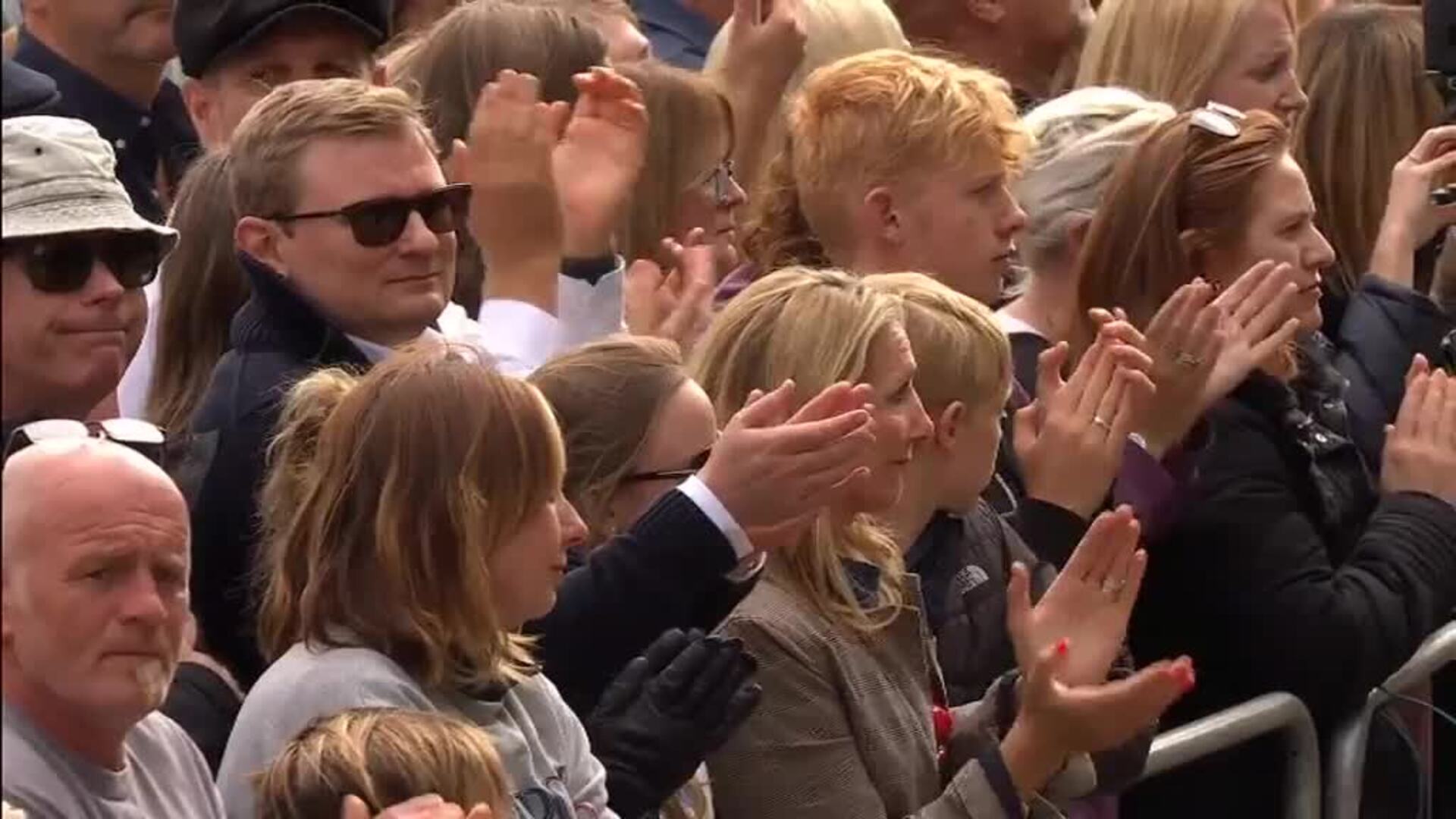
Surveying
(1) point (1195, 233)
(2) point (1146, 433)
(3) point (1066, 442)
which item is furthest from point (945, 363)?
(1) point (1195, 233)

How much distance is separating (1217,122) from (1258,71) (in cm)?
117

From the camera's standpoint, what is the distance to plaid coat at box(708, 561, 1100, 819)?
13.4 feet

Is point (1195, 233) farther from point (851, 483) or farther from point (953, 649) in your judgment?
point (851, 483)

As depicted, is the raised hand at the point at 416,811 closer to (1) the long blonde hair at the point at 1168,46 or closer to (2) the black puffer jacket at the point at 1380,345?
(2) the black puffer jacket at the point at 1380,345

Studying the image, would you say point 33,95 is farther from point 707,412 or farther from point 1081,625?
point 1081,625

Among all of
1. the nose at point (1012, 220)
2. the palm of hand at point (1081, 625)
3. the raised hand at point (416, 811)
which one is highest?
the raised hand at point (416, 811)

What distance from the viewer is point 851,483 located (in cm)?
413

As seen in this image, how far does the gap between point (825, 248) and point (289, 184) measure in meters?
1.48

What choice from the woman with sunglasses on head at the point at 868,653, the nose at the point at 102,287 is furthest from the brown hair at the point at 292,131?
the woman with sunglasses on head at the point at 868,653

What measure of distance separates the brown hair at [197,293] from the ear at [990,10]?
120 inches

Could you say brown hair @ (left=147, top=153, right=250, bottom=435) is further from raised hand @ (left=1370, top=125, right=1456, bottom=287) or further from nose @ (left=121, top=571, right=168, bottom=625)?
raised hand @ (left=1370, top=125, right=1456, bottom=287)

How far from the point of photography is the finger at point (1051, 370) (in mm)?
4875

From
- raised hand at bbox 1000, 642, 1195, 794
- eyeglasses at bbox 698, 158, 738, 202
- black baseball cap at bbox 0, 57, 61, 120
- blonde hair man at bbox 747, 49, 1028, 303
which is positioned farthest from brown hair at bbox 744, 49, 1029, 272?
black baseball cap at bbox 0, 57, 61, 120

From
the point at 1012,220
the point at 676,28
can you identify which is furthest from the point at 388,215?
the point at 676,28
